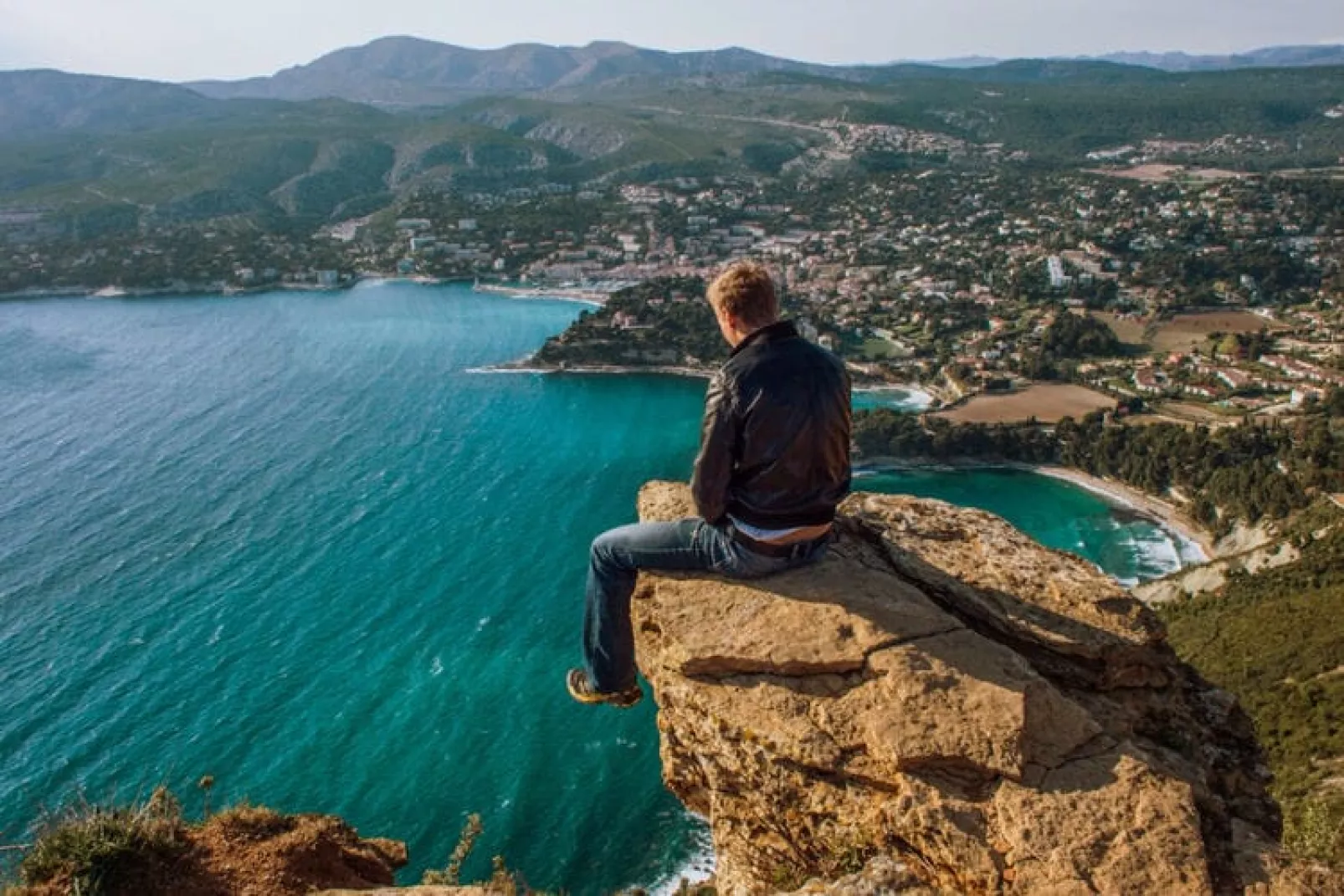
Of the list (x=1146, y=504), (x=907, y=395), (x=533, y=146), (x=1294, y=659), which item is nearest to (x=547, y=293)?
(x=907, y=395)

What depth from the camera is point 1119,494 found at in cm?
4362

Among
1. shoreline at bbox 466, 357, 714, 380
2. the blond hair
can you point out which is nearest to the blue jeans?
the blond hair

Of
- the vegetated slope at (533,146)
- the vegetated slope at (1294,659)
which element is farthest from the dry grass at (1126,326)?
the vegetated slope at (533,146)

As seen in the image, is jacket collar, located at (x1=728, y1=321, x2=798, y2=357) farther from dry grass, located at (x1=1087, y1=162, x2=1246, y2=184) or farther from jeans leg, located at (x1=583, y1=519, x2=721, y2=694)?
dry grass, located at (x1=1087, y1=162, x2=1246, y2=184)

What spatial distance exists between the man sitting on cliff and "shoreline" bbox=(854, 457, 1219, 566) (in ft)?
125

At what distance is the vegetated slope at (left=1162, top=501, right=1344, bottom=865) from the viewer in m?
13.0

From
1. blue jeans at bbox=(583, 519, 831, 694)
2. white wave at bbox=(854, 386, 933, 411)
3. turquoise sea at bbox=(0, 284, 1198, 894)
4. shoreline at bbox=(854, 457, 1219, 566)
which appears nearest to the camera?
blue jeans at bbox=(583, 519, 831, 694)

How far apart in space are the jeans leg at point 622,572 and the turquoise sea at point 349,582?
109 inches

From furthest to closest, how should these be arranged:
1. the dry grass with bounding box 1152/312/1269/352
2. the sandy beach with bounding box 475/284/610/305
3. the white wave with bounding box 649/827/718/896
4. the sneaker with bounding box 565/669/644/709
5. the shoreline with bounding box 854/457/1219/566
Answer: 1. the sandy beach with bounding box 475/284/610/305
2. the dry grass with bounding box 1152/312/1269/352
3. the shoreline with bounding box 854/457/1219/566
4. the white wave with bounding box 649/827/718/896
5. the sneaker with bounding box 565/669/644/709

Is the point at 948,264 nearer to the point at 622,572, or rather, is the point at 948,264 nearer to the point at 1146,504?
the point at 1146,504

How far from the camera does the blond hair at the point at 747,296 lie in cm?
416

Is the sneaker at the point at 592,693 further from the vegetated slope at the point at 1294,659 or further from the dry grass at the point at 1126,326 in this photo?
the dry grass at the point at 1126,326

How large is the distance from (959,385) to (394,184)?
12382 cm

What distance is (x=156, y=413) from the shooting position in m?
50.7
